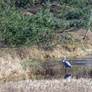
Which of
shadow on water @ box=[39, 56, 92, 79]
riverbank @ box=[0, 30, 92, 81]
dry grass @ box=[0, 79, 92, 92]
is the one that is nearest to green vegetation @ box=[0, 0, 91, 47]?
riverbank @ box=[0, 30, 92, 81]

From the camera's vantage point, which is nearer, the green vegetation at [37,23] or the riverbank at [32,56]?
the riverbank at [32,56]

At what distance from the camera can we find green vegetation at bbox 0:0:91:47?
2409cm

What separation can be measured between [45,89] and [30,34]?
569 inches

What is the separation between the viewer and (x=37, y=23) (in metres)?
26.2

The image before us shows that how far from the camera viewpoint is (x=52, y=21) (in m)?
27.9

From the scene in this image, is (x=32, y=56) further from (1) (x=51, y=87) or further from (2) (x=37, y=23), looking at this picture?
(1) (x=51, y=87)

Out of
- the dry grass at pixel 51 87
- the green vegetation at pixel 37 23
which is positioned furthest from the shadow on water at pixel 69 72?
the dry grass at pixel 51 87

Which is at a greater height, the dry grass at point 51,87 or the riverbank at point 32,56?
the dry grass at point 51,87

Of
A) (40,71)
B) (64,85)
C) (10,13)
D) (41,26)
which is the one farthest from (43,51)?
(64,85)

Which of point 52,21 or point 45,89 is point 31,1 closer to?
point 52,21

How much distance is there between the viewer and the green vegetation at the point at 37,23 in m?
24.1

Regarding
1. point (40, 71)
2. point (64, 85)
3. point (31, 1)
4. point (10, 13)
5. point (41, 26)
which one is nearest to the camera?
point (64, 85)

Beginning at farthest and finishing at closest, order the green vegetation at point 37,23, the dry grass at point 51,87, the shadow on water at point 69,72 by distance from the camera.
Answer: the green vegetation at point 37,23
the shadow on water at point 69,72
the dry grass at point 51,87

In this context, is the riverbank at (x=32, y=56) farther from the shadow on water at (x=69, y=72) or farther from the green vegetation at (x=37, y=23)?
the green vegetation at (x=37, y=23)
